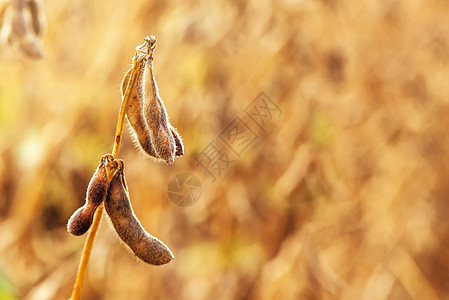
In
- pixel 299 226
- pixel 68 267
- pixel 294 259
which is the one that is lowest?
pixel 294 259

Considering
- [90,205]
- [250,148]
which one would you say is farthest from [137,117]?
[250,148]

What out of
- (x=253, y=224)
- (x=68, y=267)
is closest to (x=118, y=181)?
(x=68, y=267)

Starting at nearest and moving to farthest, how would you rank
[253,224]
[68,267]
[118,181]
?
[118,181], [68,267], [253,224]

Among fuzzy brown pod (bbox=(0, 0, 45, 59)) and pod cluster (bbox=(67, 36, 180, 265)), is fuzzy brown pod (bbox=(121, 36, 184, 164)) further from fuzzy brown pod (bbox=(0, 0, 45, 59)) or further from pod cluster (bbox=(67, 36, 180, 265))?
fuzzy brown pod (bbox=(0, 0, 45, 59))

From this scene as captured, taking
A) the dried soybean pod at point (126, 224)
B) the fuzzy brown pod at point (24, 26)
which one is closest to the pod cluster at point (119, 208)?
the dried soybean pod at point (126, 224)

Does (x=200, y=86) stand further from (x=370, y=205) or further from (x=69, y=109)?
(x=370, y=205)

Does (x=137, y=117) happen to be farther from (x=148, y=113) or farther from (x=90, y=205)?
(x=90, y=205)

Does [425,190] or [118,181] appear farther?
[425,190]
